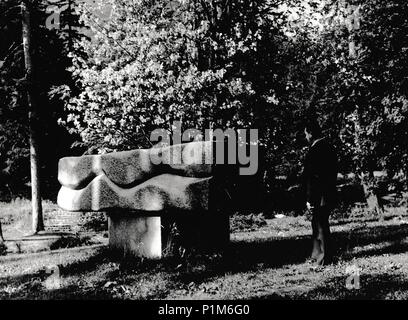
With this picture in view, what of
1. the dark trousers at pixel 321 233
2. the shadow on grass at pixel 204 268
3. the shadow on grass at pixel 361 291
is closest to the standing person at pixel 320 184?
the dark trousers at pixel 321 233

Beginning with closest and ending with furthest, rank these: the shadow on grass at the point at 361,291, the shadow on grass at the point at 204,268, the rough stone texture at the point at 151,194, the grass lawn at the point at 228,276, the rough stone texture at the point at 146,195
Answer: the shadow on grass at the point at 361,291 → the grass lawn at the point at 228,276 → the shadow on grass at the point at 204,268 → the rough stone texture at the point at 146,195 → the rough stone texture at the point at 151,194

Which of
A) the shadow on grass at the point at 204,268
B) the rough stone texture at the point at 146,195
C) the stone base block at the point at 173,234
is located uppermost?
the rough stone texture at the point at 146,195

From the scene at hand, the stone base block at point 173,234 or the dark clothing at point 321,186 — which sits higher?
the dark clothing at point 321,186

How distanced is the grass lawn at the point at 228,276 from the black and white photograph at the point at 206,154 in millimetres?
42

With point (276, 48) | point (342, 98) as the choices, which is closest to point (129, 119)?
point (276, 48)

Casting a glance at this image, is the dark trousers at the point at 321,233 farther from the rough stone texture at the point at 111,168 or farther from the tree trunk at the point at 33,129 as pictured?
the tree trunk at the point at 33,129

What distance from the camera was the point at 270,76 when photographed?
A: 1617 centimetres

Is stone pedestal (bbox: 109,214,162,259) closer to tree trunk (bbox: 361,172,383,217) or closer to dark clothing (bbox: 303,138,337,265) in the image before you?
dark clothing (bbox: 303,138,337,265)

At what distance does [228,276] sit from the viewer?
21.7ft

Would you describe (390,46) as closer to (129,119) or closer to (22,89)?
(129,119)

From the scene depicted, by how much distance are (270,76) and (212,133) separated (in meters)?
3.78

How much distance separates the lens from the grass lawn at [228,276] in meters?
5.83

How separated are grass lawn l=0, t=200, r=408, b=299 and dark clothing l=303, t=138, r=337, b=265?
0.39 m

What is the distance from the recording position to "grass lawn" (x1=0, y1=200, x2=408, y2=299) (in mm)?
5832
